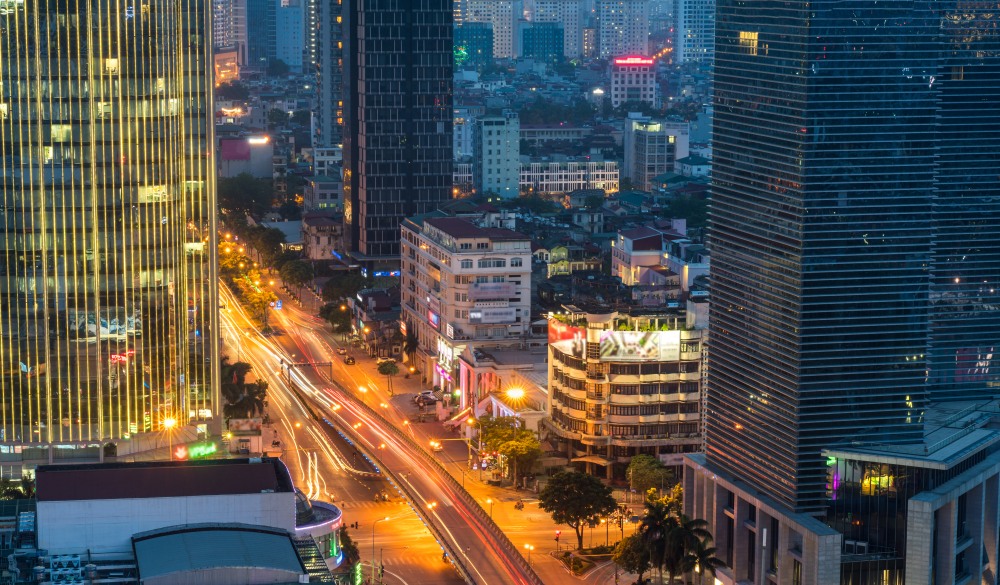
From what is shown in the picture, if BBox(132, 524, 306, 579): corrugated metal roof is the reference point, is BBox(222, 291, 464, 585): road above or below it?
below

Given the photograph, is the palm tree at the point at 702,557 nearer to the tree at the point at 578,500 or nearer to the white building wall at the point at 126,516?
the tree at the point at 578,500

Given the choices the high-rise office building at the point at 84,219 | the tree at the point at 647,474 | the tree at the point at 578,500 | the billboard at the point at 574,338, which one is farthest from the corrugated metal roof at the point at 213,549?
the billboard at the point at 574,338

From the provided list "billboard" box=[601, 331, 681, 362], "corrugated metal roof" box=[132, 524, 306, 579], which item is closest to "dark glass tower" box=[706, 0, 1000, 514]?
"billboard" box=[601, 331, 681, 362]

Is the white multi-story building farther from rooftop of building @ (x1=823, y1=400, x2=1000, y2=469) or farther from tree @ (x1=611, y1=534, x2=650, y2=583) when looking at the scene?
tree @ (x1=611, y1=534, x2=650, y2=583)

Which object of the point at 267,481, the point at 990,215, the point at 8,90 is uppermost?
the point at 8,90

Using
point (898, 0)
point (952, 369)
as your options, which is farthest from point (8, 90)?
point (952, 369)

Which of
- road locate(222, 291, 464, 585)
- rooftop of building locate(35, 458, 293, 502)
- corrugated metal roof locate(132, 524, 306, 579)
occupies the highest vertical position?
rooftop of building locate(35, 458, 293, 502)

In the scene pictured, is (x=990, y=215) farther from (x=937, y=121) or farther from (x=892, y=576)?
(x=892, y=576)

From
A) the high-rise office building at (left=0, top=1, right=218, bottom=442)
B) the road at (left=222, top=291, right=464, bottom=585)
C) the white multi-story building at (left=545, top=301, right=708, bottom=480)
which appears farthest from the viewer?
the white multi-story building at (left=545, top=301, right=708, bottom=480)
